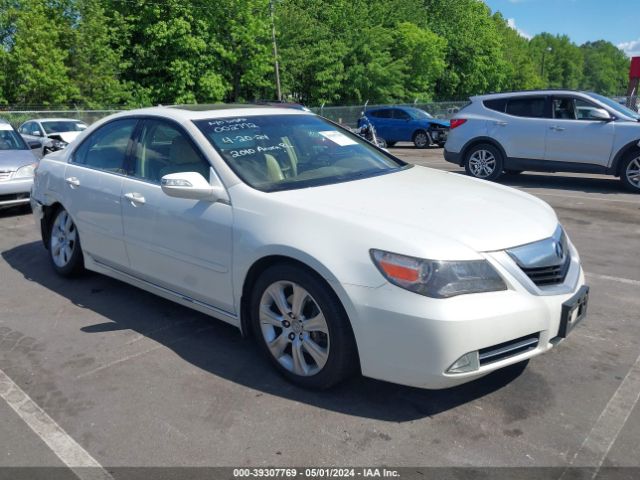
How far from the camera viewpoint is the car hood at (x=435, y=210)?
10.1 feet

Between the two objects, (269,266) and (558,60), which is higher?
(558,60)

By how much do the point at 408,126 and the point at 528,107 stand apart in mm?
11091

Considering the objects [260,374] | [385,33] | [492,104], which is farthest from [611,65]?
[260,374]

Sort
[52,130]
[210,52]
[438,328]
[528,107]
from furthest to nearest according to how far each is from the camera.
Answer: [210,52] → [52,130] → [528,107] → [438,328]

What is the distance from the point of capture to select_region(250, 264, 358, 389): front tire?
3.15 m

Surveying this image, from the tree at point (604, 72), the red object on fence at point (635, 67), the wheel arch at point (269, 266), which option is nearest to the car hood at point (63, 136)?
the wheel arch at point (269, 266)

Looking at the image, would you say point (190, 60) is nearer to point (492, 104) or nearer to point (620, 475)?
point (492, 104)

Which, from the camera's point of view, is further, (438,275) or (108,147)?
(108,147)

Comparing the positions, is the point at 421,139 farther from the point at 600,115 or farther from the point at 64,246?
the point at 64,246

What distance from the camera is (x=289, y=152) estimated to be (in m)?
4.16

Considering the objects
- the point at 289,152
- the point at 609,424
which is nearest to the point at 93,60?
the point at 289,152

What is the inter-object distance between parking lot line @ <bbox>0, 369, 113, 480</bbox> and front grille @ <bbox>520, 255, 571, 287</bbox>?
2244mm

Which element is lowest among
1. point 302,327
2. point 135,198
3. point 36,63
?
point 302,327

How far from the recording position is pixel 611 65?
147 m
